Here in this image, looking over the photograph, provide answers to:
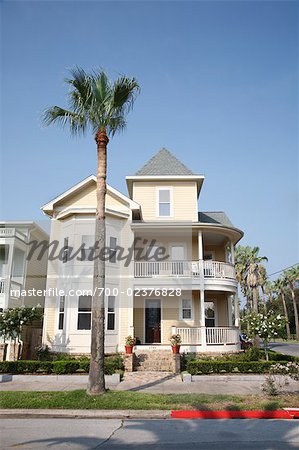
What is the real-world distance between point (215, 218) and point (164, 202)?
402 centimetres

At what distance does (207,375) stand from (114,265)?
24.5 ft

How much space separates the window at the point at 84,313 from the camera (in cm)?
1714

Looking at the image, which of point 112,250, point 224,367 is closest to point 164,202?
point 112,250

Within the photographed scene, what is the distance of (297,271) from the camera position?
2090 inches

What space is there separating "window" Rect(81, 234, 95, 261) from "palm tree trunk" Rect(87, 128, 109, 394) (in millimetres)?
6936

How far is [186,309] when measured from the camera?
19938 mm

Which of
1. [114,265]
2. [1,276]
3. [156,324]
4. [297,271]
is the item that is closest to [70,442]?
[114,265]

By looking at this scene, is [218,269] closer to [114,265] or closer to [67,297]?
[114,265]

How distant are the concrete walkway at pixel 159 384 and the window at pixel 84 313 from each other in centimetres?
375

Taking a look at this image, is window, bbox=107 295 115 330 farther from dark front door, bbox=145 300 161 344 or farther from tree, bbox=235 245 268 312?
tree, bbox=235 245 268 312

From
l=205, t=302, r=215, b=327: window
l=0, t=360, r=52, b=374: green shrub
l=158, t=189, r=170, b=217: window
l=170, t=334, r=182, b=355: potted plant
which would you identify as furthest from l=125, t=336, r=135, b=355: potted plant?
l=158, t=189, r=170, b=217: window

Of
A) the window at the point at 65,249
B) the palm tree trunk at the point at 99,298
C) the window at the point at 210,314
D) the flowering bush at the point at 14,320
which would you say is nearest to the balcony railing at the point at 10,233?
the window at the point at 65,249

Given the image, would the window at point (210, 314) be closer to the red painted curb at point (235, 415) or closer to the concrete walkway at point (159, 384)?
the concrete walkway at point (159, 384)

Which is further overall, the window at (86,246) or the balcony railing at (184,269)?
the balcony railing at (184,269)
